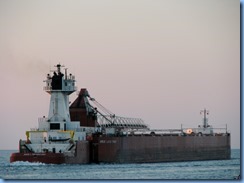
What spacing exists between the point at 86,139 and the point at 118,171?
636 centimetres

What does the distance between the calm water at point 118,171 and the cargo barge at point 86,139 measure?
0.99m

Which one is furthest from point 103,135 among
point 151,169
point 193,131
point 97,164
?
point 193,131

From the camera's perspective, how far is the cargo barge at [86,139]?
49500 mm

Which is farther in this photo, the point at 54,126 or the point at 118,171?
the point at 54,126

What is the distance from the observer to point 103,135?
52.6 metres

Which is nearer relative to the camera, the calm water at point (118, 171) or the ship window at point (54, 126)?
the calm water at point (118, 171)

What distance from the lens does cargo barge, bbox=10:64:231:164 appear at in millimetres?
49500

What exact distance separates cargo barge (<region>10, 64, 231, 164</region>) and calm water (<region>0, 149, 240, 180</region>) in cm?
99

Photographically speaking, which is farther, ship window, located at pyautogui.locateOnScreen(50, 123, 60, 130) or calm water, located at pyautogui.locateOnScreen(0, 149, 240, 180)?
ship window, located at pyautogui.locateOnScreen(50, 123, 60, 130)

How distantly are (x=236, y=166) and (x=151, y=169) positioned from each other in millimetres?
5463

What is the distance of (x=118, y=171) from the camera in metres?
45.7

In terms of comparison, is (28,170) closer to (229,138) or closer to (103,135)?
(103,135)

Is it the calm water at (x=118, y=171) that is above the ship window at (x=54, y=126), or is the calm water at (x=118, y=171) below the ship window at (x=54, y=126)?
below

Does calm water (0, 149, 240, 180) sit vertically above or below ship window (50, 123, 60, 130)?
below
